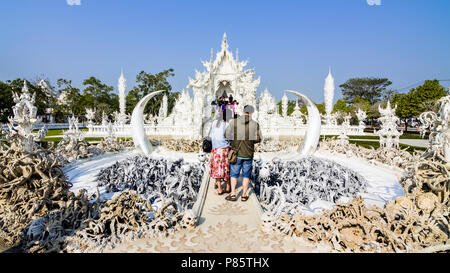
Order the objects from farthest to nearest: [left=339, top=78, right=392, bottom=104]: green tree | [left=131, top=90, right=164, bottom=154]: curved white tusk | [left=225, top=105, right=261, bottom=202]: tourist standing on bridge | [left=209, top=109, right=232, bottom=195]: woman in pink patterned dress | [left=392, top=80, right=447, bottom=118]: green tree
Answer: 1. [left=339, top=78, right=392, bottom=104]: green tree
2. [left=392, top=80, right=447, bottom=118]: green tree
3. [left=131, top=90, right=164, bottom=154]: curved white tusk
4. [left=209, top=109, right=232, bottom=195]: woman in pink patterned dress
5. [left=225, top=105, right=261, bottom=202]: tourist standing on bridge

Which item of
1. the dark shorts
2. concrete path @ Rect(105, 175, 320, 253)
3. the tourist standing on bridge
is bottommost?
concrete path @ Rect(105, 175, 320, 253)

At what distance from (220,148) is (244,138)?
67cm

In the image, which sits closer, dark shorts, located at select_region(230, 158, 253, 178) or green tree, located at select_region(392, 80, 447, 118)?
dark shorts, located at select_region(230, 158, 253, 178)

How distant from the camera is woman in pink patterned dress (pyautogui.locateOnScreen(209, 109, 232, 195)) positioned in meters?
4.85

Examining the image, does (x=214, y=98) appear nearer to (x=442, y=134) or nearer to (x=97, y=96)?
(x=442, y=134)

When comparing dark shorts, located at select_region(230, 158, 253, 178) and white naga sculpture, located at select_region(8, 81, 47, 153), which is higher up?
white naga sculpture, located at select_region(8, 81, 47, 153)

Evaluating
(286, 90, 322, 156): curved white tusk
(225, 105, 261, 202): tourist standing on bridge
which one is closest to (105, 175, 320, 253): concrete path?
(225, 105, 261, 202): tourist standing on bridge

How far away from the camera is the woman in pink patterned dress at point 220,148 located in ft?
15.9

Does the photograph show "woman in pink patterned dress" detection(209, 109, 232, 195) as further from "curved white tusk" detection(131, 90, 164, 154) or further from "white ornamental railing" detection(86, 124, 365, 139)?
"white ornamental railing" detection(86, 124, 365, 139)

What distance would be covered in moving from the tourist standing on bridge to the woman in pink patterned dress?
0.25 m

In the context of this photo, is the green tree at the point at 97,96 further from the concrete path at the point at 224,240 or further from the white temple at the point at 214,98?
the concrete path at the point at 224,240

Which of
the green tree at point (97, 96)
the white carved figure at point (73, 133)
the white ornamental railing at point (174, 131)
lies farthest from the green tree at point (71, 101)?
the white carved figure at point (73, 133)

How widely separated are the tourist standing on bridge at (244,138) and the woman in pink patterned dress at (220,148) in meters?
0.25
